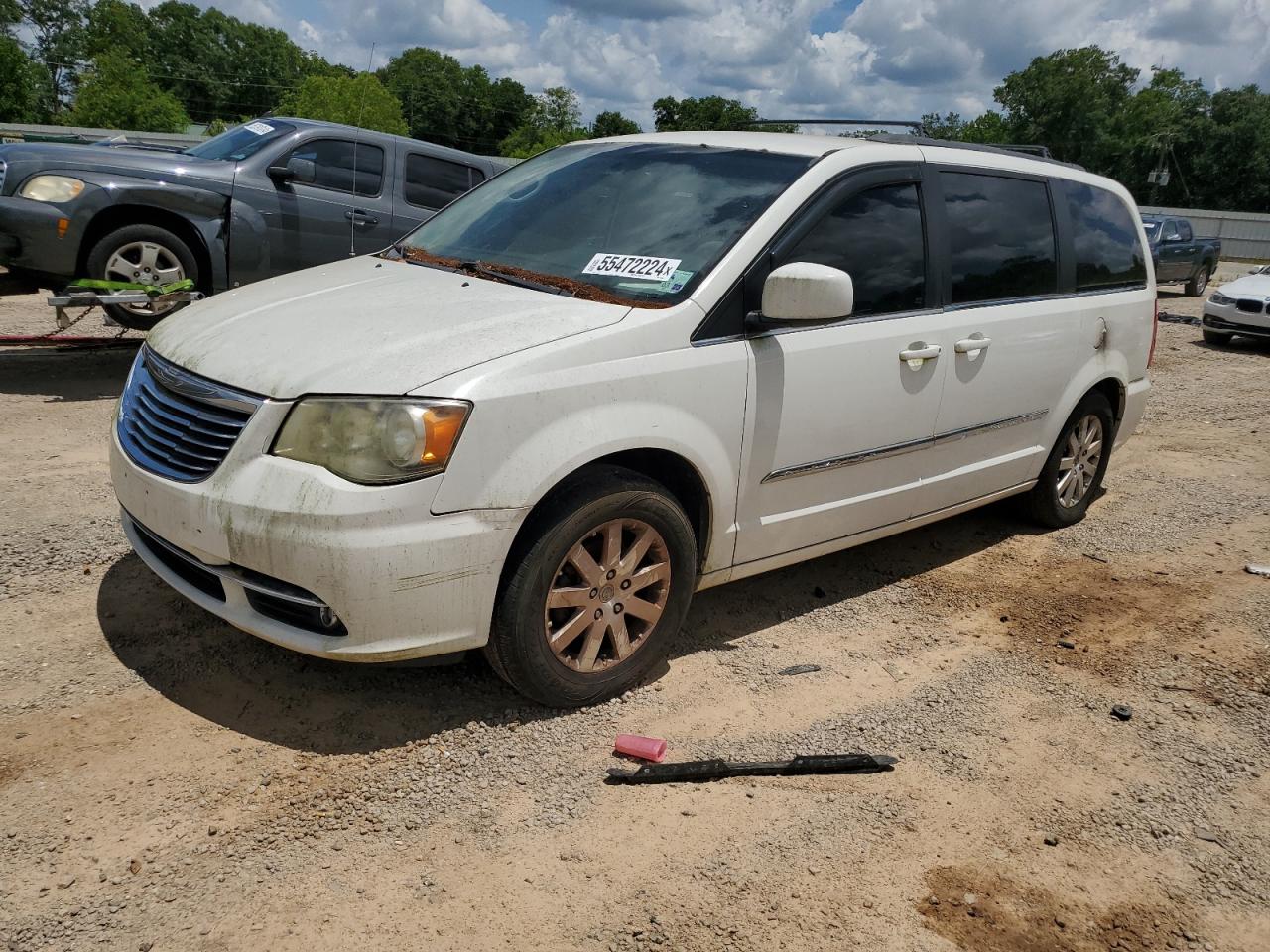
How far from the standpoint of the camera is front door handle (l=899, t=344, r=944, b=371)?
406cm

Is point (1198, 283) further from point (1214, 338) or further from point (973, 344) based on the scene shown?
point (973, 344)

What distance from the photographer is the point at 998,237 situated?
15.3 ft

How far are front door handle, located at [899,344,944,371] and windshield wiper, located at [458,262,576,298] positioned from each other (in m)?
1.42

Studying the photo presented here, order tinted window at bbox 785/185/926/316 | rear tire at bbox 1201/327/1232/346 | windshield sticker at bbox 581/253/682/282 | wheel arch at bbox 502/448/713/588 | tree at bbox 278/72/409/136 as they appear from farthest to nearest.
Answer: tree at bbox 278/72/409/136
rear tire at bbox 1201/327/1232/346
tinted window at bbox 785/185/926/316
windshield sticker at bbox 581/253/682/282
wheel arch at bbox 502/448/713/588

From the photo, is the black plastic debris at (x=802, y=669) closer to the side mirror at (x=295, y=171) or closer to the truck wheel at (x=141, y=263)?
the truck wheel at (x=141, y=263)

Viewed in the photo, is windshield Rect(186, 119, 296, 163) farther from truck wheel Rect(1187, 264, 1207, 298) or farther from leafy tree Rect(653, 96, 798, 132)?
leafy tree Rect(653, 96, 798, 132)

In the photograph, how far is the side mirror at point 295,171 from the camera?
26.2ft

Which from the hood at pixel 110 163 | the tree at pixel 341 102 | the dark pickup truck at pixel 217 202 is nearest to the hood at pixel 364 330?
the dark pickup truck at pixel 217 202

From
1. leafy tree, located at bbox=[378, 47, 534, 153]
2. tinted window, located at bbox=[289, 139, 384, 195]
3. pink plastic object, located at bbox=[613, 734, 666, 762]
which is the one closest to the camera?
pink plastic object, located at bbox=[613, 734, 666, 762]

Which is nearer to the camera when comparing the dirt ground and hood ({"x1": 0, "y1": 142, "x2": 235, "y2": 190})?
the dirt ground

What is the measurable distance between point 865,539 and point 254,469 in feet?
8.40

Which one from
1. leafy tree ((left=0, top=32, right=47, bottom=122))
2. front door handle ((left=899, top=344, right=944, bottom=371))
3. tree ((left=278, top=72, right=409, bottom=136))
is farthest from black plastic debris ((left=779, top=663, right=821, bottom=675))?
leafy tree ((left=0, top=32, right=47, bottom=122))

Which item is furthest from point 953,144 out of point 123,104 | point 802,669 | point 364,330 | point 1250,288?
point 123,104

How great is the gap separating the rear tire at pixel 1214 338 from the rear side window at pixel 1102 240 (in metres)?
10.3
